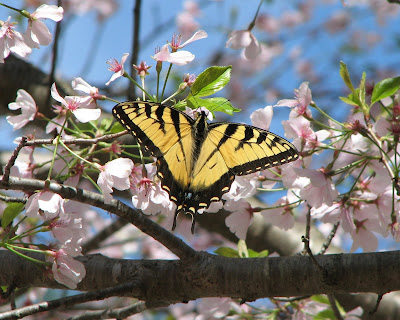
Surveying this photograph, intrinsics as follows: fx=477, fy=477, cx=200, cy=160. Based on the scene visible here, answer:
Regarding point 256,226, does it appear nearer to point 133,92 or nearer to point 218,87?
point 133,92

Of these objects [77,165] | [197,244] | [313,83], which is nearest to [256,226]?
[77,165]

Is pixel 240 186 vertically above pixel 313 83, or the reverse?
pixel 313 83

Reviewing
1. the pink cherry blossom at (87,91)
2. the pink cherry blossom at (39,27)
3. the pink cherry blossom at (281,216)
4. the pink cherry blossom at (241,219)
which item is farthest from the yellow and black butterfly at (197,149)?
the pink cherry blossom at (39,27)

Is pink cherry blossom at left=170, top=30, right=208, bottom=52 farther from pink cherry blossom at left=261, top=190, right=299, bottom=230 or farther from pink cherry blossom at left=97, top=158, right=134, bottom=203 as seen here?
pink cherry blossom at left=261, top=190, right=299, bottom=230

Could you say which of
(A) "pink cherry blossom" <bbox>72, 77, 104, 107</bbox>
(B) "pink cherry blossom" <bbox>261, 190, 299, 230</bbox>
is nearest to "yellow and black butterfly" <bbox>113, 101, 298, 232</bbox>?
(A) "pink cherry blossom" <bbox>72, 77, 104, 107</bbox>

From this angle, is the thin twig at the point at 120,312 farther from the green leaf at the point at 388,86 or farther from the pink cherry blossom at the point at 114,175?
the green leaf at the point at 388,86

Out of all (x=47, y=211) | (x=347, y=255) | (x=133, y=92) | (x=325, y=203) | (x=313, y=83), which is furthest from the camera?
(x=313, y=83)

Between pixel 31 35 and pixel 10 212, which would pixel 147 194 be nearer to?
pixel 10 212
